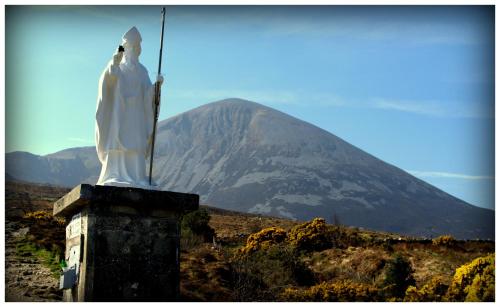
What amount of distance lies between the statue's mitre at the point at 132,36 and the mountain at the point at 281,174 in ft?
259

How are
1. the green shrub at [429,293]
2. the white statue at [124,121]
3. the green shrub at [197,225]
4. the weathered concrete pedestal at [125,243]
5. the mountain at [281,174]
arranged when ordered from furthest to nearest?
the mountain at [281,174] → the green shrub at [197,225] → the green shrub at [429,293] → the white statue at [124,121] → the weathered concrete pedestal at [125,243]

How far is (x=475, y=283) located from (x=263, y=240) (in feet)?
42.5

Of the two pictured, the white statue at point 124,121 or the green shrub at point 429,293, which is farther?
the green shrub at point 429,293

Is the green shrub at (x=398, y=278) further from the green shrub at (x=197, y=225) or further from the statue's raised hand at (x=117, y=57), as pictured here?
the statue's raised hand at (x=117, y=57)

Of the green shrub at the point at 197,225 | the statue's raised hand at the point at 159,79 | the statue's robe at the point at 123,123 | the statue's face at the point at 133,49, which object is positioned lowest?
the green shrub at the point at 197,225

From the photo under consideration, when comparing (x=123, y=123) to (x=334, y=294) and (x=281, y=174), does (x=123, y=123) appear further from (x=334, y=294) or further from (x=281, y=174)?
(x=281, y=174)

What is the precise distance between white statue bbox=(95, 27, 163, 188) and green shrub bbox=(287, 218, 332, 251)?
21885 mm

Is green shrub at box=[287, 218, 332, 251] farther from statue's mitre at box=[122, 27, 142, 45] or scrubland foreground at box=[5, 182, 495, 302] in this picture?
statue's mitre at box=[122, 27, 142, 45]

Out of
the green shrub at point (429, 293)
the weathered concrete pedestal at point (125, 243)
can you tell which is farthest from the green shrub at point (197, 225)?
the weathered concrete pedestal at point (125, 243)

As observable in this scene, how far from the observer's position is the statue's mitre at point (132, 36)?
9.88 meters

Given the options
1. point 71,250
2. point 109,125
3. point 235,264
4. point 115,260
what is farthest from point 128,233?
point 235,264

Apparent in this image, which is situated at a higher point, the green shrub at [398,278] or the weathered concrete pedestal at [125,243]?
the weathered concrete pedestal at [125,243]

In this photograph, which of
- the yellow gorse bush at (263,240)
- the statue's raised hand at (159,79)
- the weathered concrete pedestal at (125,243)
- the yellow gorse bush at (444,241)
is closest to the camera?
the weathered concrete pedestal at (125,243)

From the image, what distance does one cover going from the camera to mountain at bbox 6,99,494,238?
106 metres
